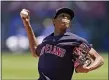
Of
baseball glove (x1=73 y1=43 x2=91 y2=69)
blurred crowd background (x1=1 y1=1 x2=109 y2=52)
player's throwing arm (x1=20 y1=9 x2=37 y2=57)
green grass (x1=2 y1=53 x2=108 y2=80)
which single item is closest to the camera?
baseball glove (x1=73 y1=43 x2=91 y2=69)

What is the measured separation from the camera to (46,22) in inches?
1025

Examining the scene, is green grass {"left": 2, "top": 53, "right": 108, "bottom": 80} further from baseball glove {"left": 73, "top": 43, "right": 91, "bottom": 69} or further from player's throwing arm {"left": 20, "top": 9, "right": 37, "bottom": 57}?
baseball glove {"left": 73, "top": 43, "right": 91, "bottom": 69}

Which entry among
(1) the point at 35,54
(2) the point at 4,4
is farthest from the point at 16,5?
(1) the point at 35,54

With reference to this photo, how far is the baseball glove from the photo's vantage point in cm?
450

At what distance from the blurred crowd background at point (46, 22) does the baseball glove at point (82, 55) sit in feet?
66.2

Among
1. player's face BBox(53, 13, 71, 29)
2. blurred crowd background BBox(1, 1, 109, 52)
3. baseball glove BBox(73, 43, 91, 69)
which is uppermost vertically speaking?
player's face BBox(53, 13, 71, 29)

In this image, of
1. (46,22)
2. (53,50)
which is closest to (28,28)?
(53,50)

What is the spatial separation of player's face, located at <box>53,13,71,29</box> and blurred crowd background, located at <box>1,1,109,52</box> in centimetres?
2000

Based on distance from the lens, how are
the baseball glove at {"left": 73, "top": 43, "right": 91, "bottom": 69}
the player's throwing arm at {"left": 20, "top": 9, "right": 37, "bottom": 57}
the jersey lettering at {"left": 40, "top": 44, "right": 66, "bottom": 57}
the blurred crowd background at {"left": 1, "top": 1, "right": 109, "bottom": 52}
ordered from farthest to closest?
the blurred crowd background at {"left": 1, "top": 1, "right": 109, "bottom": 52} < the player's throwing arm at {"left": 20, "top": 9, "right": 37, "bottom": 57} < the jersey lettering at {"left": 40, "top": 44, "right": 66, "bottom": 57} < the baseball glove at {"left": 73, "top": 43, "right": 91, "bottom": 69}

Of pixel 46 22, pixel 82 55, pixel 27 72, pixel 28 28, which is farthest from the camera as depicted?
pixel 46 22

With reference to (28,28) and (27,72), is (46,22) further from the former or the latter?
(28,28)

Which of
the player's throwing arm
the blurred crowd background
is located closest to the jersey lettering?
the player's throwing arm

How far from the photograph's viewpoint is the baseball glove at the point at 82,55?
14.8 feet

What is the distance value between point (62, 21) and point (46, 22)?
21.4 metres
